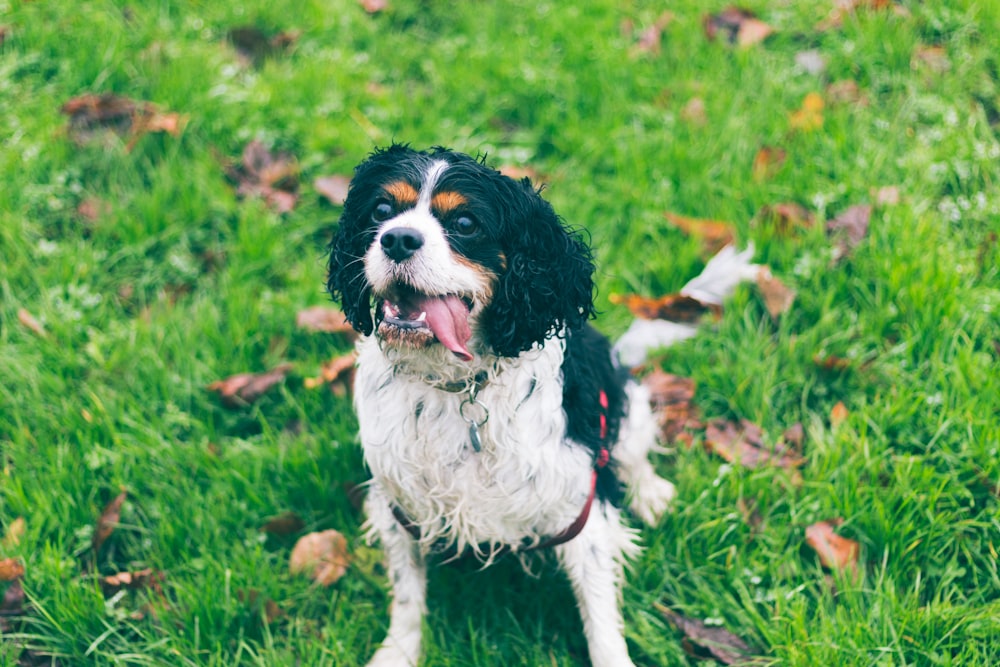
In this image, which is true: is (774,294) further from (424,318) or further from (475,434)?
(424,318)

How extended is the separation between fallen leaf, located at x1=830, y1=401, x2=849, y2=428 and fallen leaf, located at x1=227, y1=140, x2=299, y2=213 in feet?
8.40

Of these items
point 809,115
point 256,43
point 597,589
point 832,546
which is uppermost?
point 809,115

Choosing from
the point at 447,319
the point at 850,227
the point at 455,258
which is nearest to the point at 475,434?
the point at 447,319

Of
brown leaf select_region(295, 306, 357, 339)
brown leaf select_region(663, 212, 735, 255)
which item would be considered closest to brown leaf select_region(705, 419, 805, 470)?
brown leaf select_region(663, 212, 735, 255)

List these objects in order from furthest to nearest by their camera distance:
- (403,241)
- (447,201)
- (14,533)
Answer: (14,533) < (447,201) < (403,241)

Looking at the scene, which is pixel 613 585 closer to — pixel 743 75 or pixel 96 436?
pixel 96 436

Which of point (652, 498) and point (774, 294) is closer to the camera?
point (652, 498)

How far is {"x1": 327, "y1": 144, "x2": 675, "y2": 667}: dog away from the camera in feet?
7.78

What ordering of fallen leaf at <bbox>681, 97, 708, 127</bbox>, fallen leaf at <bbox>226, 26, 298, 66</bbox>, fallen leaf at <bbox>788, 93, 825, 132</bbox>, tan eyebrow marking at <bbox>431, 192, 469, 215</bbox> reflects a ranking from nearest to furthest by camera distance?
tan eyebrow marking at <bbox>431, 192, 469, 215</bbox> → fallen leaf at <bbox>788, 93, 825, 132</bbox> → fallen leaf at <bbox>681, 97, 708, 127</bbox> → fallen leaf at <bbox>226, 26, 298, 66</bbox>

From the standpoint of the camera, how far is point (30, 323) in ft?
12.2

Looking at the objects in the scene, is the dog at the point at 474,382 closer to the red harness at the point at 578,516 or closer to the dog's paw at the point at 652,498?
the red harness at the point at 578,516

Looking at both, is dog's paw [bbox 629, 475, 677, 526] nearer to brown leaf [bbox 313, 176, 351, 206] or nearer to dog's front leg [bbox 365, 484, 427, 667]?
dog's front leg [bbox 365, 484, 427, 667]

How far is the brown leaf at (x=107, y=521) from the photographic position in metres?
3.14

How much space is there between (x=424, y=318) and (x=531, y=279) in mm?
323
